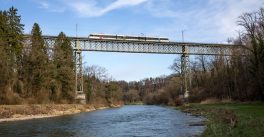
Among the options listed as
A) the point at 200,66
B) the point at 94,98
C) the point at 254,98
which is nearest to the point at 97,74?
the point at 94,98

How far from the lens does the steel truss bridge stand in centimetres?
8038

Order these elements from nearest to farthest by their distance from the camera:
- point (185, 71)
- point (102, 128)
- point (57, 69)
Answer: point (102, 128)
point (57, 69)
point (185, 71)

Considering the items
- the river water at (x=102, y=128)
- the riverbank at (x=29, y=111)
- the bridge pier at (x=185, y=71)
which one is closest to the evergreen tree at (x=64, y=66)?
the riverbank at (x=29, y=111)

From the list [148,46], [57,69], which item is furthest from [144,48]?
[57,69]

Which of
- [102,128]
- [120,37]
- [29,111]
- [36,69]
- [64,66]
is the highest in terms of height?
[120,37]

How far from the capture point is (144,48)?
279ft

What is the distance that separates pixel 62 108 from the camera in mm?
61656

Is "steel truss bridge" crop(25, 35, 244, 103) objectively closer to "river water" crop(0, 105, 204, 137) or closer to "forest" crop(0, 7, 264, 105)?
"forest" crop(0, 7, 264, 105)

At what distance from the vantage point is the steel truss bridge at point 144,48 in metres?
80.4

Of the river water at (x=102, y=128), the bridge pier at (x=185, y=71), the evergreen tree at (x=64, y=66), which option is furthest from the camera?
the bridge pier at (x=185, y=71)

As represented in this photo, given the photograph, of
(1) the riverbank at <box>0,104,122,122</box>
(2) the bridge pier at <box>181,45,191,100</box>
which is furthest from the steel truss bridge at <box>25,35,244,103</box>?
(1) the riverbank at <box>0,104,122,122</box>

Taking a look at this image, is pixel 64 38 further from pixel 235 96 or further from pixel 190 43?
pixel 235 96

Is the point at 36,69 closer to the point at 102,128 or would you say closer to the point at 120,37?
the point at 120,37

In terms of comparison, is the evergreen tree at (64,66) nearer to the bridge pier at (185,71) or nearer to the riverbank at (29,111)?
the riverbank at (29,111)
